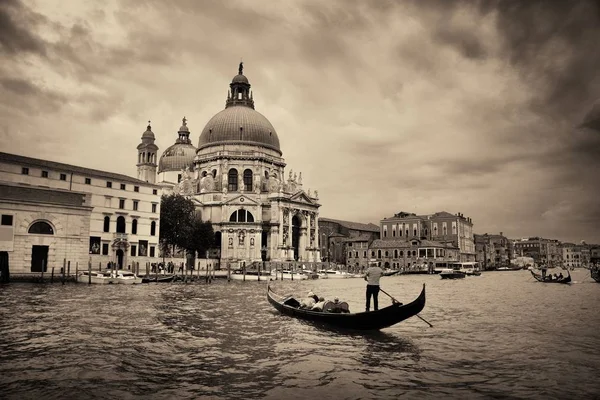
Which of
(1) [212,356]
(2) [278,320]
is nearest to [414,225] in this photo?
(2) [278,320]

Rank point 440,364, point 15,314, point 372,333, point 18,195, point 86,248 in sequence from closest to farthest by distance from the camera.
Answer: point 440,364
point 372,333
point 15,314
point 18,195
point 86,248

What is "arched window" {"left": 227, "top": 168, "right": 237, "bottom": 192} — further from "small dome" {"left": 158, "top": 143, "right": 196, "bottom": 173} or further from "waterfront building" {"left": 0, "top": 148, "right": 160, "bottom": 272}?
"waterfront building" {"left": 0, "top": 148, "right": 160, "bottom": 272}

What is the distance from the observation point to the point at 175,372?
9.38 m

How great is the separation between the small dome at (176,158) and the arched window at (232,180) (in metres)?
13.6

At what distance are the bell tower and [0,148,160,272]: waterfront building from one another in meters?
32.1

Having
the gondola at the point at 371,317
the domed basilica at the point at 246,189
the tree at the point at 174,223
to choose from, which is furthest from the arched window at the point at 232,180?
the gondola at the point at 371,317

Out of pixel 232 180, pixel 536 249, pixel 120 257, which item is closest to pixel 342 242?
pixel 232 180

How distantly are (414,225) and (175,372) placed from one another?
84511 mm

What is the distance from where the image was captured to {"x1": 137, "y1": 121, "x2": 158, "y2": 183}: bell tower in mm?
78000

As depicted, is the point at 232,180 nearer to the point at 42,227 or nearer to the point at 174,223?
the point at 174,223

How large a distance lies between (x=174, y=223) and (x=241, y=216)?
13.9 m

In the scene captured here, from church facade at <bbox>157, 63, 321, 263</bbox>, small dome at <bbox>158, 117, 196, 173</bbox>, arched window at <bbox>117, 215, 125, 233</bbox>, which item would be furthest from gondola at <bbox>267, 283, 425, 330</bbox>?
small dome at <bbox>158, 117, 196, 173</bbox>

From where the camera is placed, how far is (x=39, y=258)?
31.4m

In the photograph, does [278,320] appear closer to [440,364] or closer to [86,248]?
[440,364]
